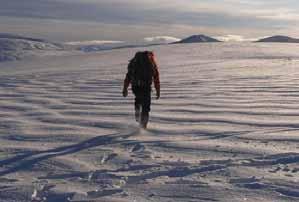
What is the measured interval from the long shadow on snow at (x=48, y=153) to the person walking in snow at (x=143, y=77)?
1.95ft

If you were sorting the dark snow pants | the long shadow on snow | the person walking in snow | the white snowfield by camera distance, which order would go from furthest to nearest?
the dark snow pants → the person walking in snow → the long shadow on snow → the white snowfield

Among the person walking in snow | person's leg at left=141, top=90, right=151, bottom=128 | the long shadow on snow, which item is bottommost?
the long shadow on snow

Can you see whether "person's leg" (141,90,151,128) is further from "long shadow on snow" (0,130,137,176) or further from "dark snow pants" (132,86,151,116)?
"long shadow on snow" (0,130,137,176)

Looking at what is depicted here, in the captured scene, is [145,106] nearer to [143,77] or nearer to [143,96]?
[143,96]

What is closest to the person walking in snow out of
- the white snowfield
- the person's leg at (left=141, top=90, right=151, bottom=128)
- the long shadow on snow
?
the person's leg at (left=141, top=90, right=151, bottom=128)

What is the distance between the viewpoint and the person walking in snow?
26.9 feet

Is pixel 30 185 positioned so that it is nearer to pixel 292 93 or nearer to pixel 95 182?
pixel 95 182

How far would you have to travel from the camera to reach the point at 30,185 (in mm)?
5320

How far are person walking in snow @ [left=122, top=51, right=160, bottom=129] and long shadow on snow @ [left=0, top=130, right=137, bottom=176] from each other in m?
0.59

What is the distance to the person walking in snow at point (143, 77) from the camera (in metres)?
8.20

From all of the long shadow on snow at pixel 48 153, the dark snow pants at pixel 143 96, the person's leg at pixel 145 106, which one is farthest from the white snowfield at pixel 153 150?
the dark snow pants at pixel 143 96

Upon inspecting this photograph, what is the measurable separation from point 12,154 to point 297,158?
3.21 meters

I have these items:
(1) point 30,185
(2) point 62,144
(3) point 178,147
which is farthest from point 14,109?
(1) point 30,185

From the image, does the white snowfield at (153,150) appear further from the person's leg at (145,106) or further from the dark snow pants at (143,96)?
the dark snow pants at (143,96)
